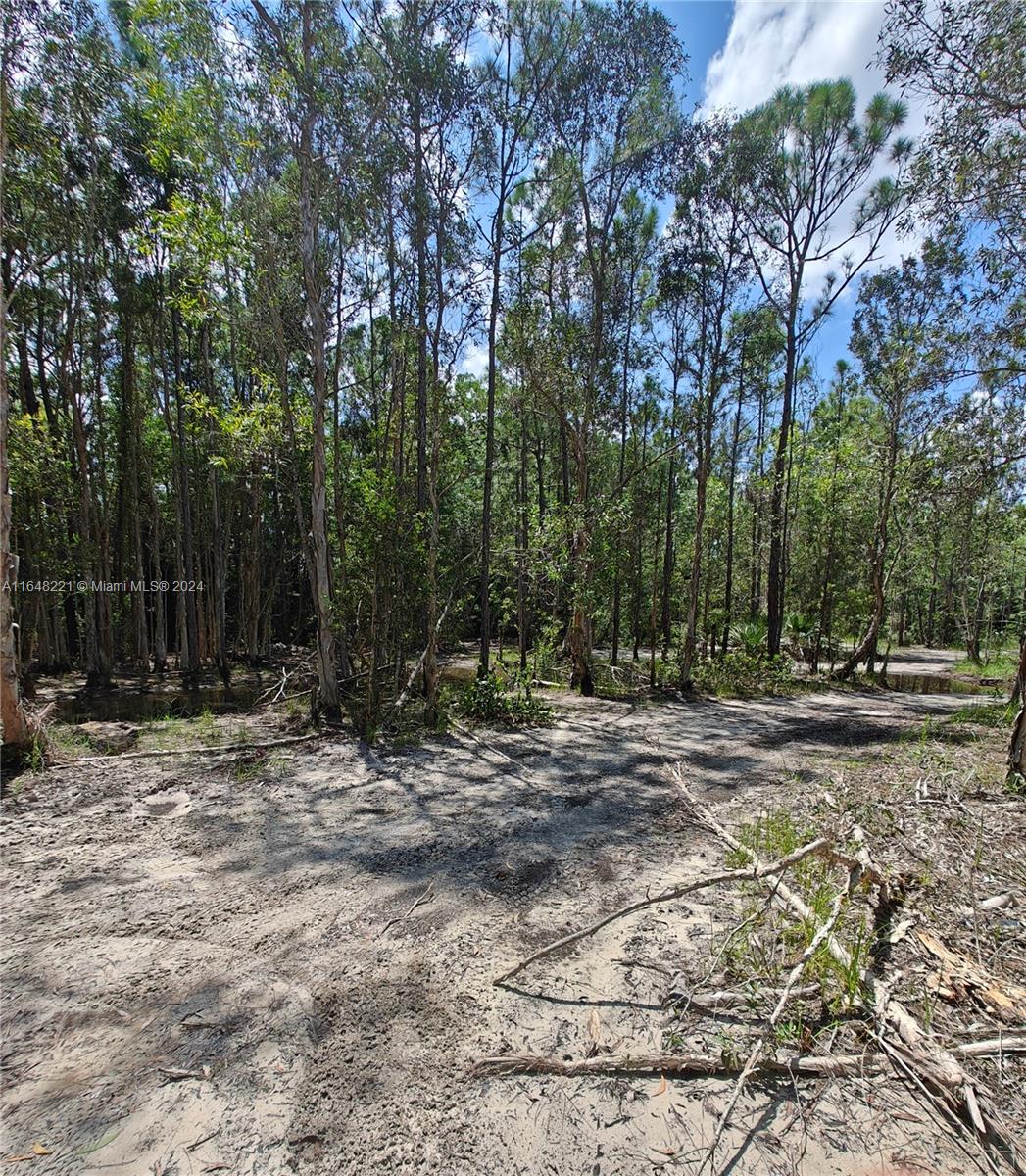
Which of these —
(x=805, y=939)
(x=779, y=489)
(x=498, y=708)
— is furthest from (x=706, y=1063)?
(x=779, y=489)

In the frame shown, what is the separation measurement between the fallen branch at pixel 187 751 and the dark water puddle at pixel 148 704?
360 centimetres

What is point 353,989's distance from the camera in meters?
2.79

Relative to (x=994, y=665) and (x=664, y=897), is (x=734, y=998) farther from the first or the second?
(x=994, y=665)

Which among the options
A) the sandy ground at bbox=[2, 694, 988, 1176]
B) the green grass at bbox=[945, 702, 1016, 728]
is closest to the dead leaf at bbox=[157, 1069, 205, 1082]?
the sandy ground at bbox=[2, 694, 988, 1176]

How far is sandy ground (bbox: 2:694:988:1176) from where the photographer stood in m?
2.00

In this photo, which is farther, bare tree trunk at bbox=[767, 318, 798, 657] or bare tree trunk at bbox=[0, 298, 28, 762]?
bare tree trunk at bbox=[767, 318, 798, 657]

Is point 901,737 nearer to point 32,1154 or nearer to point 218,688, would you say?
point 32,1154

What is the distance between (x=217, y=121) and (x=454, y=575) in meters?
7.79

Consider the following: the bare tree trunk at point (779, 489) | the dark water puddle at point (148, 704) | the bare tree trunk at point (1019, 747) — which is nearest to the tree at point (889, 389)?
the bare tree trunk at point (779, 489)

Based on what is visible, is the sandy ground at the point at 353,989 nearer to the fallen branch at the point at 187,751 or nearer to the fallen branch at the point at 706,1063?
the fallen branch at the point at 706,1063

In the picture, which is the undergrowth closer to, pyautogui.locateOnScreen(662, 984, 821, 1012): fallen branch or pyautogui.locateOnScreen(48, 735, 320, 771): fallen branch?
pyautogui.locateOnScreen(662, 984, 821, 1012): fallen branch

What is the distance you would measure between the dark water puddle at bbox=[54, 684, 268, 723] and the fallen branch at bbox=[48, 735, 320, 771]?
3.60 metres

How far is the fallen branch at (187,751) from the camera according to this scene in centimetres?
649

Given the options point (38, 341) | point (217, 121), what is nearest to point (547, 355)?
point (217, 121)
